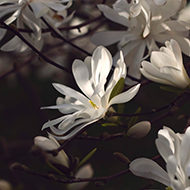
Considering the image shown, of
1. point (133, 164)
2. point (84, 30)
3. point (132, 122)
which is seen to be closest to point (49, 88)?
point (84, 30)

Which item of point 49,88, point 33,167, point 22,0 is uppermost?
point 22,0

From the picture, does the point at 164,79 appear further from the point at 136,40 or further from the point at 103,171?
the point at 103,171

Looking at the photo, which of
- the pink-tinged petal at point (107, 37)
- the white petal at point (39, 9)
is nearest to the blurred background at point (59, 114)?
the pink-tinged petal at point (107, 37)

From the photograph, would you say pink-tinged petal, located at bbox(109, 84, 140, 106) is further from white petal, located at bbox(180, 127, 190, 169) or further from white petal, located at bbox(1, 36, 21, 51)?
white petal, located at bbox(1, 36, 21, 51)

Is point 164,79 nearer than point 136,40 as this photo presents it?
Yes

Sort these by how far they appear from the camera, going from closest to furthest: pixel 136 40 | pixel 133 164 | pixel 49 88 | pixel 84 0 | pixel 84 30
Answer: pixel 133 164 < pixel 136 40 < pixel 84 0 < pixel 84 30 < pixel 49 88

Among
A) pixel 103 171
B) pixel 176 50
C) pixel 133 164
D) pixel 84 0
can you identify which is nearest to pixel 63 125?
pixel 133 164

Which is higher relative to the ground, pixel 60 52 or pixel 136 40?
pixel 136 40

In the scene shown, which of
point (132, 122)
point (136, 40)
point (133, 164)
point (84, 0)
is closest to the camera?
point (133, 164)
